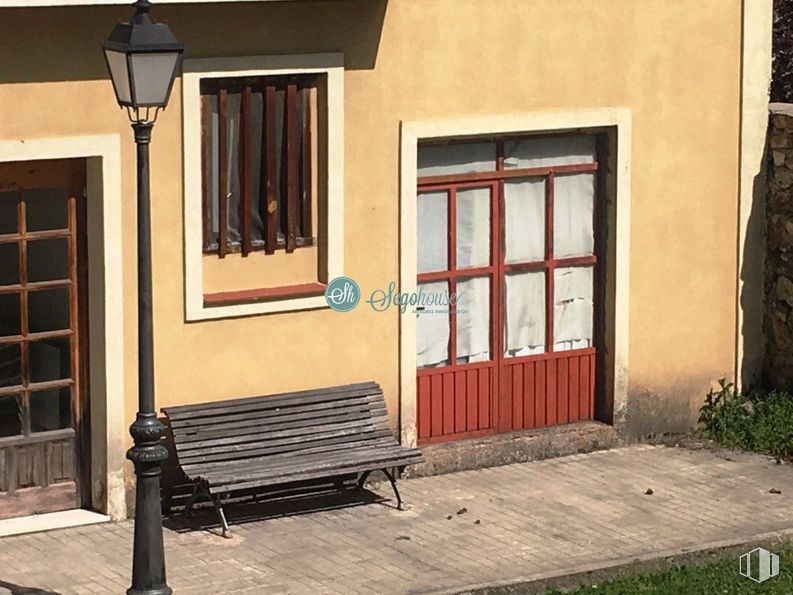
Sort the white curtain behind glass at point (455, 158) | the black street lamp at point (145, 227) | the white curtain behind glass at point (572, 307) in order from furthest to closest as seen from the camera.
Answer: the white curtain behind glass at point (572, 307), the white curtain behind glass at point (455, 158), the black street lamp at point (145, 227)

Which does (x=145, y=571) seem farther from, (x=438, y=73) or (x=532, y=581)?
(x=438, y=73)

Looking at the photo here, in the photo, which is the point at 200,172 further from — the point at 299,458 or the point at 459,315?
the point at 459,315

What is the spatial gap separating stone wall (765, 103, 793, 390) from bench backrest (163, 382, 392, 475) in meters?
3.43

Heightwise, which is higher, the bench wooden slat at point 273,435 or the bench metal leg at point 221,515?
the bench wooden slat at point 273,435

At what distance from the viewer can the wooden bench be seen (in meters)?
12.3

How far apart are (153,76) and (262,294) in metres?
3.27

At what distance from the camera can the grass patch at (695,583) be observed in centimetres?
1120

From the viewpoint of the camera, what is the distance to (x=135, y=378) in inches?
488

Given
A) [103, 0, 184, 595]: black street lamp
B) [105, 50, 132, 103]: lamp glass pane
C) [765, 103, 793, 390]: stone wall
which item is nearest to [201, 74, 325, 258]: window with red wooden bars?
[103, 0, 184, 595]: black street lamp

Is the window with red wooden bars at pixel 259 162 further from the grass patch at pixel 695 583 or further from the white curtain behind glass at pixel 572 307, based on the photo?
the grass patch at pixel 695 583
